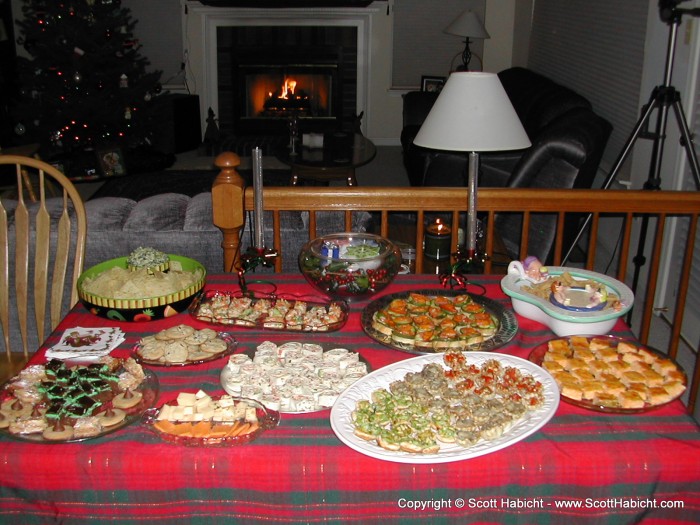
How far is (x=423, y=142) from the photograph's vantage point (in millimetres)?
1860

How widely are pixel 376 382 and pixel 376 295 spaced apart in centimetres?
46

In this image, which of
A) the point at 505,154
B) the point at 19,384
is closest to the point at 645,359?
the point at 19,384

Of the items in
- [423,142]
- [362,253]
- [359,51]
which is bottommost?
[362,253]

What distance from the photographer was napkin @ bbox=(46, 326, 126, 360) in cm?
141

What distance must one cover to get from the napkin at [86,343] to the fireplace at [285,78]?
18.5 feet

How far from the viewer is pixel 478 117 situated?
1.74m

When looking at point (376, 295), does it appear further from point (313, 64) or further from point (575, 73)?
point (313, 64)

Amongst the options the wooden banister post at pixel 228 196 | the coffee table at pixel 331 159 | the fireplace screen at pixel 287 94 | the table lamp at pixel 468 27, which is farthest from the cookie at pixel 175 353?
the fireplace screen at pixel 287 94

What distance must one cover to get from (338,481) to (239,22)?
6.39 metres

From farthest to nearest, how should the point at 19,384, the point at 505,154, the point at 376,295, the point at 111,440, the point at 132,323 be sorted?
the point at 505,154 → the point at 376,295 → the point at 132,323 → the point at 19,384 → the point at 111,440

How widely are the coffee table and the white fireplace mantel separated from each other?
79.8 inches

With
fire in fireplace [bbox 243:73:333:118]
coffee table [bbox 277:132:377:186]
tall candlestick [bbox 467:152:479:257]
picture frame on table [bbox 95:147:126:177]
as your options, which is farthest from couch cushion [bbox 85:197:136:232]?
fire in fireplace [bbox 243:73:333:118]

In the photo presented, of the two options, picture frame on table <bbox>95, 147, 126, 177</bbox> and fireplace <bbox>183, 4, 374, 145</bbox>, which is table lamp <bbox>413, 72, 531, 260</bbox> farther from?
fireplace <bbox>183, 4, 374, 145</bbox>

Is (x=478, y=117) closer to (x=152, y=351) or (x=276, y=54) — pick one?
(x=152, y=351)
